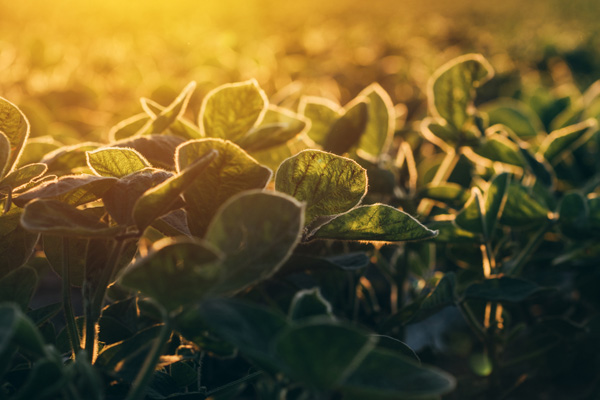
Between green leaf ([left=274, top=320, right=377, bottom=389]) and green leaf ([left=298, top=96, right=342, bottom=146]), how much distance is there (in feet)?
2.90

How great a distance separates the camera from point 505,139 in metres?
1.50

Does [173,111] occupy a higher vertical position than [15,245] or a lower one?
higher

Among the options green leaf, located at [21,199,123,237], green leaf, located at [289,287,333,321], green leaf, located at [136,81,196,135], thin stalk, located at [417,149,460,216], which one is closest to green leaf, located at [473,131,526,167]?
thin stalk, located at [417,149,460,216]

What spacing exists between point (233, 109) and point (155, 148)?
154 millimetres

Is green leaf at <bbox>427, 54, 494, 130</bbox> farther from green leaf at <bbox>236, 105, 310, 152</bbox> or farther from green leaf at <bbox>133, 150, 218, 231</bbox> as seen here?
green leaf at <bbox>133, 150, 218, 231</bbox>

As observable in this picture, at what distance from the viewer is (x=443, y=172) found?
143cm

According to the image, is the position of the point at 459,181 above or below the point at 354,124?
below

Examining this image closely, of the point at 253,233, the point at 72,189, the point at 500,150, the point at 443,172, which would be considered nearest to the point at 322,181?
the point at 253,233

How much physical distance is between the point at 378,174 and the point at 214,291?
0.60m

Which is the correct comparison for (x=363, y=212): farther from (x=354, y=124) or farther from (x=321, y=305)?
(x=354, y=124)

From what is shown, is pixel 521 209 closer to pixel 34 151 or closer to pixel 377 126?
pixel 377 126

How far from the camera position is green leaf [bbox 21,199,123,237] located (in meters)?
0.67

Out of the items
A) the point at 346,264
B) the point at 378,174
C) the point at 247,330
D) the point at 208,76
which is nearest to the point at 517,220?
the point at 378,174

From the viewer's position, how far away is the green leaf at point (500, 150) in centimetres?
146
